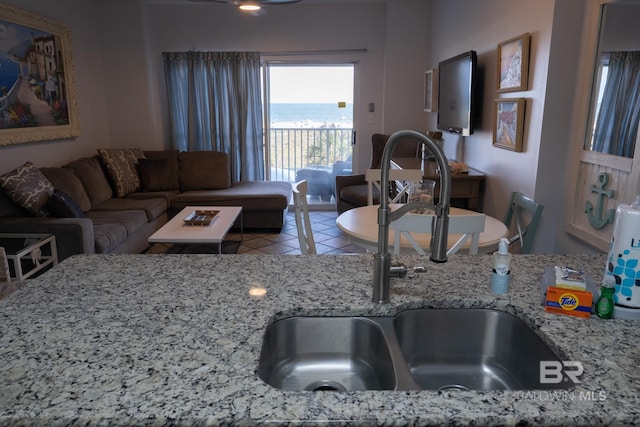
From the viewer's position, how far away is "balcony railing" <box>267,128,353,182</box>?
19.6 feet

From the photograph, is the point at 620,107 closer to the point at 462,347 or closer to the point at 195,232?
the point at 462,347

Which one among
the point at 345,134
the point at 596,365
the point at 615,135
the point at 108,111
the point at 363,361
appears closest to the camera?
the point at 596,365

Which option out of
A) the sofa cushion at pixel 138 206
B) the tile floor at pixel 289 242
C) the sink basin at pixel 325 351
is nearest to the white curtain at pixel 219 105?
the tile floor at pixel 289 242

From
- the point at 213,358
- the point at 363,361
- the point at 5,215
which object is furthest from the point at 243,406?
the point at 5,215

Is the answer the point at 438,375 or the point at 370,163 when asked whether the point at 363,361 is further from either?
the point at 370,163

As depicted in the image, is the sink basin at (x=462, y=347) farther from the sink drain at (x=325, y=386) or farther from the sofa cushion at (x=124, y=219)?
the sofa cushion at (x=124, y=219)

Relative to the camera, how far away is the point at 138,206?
422 cm

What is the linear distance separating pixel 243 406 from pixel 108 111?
5407mm

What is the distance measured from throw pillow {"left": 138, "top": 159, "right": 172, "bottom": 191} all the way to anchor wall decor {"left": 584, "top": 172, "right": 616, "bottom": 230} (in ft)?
13.4

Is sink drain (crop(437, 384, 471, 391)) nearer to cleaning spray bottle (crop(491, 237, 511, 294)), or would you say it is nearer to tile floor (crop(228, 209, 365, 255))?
cleaning spray bottle (crop(491, 237, 511, 294))

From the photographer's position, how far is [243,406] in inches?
29.7

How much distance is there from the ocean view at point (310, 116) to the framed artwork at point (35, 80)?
7.51ft

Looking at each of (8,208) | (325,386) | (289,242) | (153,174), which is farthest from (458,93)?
(8,208)

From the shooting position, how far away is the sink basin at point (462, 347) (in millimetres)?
1127
